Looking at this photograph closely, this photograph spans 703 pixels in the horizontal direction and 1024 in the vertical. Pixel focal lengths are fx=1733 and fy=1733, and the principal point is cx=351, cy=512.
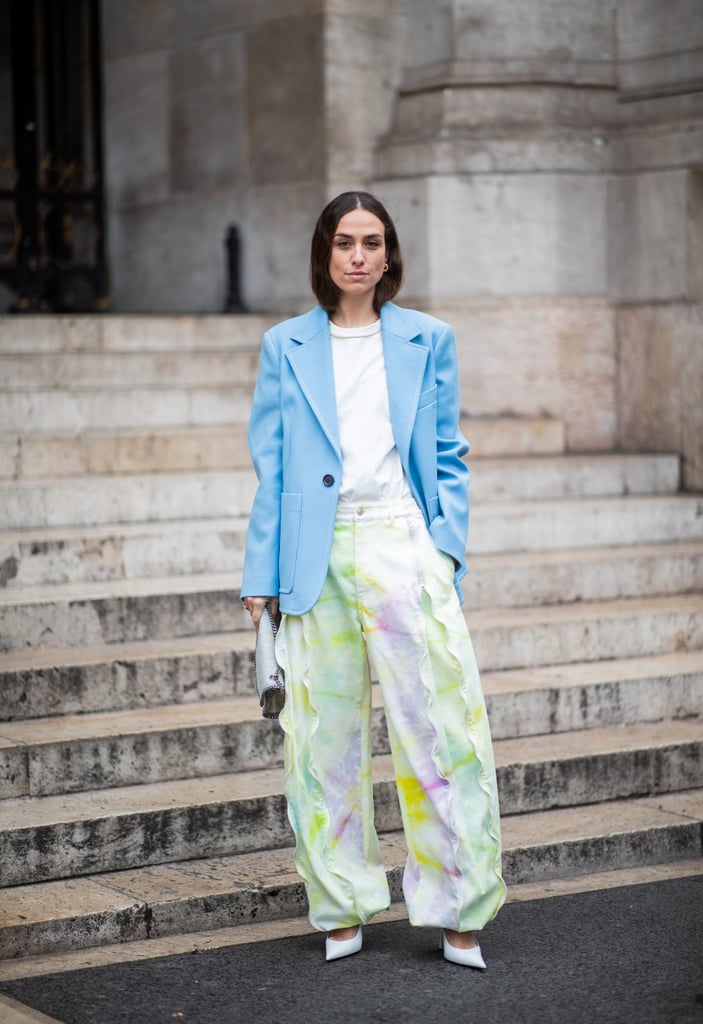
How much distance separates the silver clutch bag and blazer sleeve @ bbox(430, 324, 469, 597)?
1.71ft

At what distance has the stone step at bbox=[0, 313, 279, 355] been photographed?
9164 mm

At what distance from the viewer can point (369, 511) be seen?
185 inches

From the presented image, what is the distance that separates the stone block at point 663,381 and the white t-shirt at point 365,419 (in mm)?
4875

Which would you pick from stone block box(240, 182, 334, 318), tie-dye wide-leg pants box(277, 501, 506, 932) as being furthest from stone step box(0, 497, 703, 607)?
tie-dye wide-leg pants box(277, 501, 506, 932)

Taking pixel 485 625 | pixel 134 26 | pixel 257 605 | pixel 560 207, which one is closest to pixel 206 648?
pixel 485 625

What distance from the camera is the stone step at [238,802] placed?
5285 millimetres

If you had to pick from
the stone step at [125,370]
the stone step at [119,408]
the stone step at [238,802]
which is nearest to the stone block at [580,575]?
the stone step at [238,802]

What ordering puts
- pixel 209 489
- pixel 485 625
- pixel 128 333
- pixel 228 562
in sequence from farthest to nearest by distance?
1. pixel 128 333
2. pixel 209 489
3. pixel 228 562
4. pixel 485 625

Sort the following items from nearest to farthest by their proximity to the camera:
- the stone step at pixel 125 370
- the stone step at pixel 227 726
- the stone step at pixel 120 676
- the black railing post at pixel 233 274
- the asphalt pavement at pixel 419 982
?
1. the asphalt pavement at pixel 419 982
2. the stone step at pixel 227 726
3. the stone step at pixel 120 676
4. the stone step at pixel 125 370
5. the black railing post at pixel 233 274

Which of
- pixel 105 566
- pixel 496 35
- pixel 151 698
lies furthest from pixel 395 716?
pixel 496 35

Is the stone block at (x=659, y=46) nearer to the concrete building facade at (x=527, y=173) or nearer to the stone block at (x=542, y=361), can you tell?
the concrete building facade at (x=527, y=173)

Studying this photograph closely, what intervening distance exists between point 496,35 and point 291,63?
1.21 m

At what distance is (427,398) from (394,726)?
899mm

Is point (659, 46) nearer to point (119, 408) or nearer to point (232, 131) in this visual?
point (232, 131)
